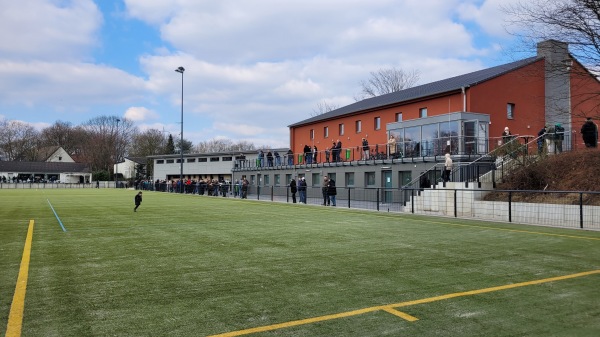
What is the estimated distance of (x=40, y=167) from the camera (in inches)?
3706

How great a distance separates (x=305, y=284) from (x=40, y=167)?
103m

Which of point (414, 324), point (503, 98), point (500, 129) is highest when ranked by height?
point (503, 98)

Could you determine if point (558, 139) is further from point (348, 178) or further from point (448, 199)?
point (348, 178)

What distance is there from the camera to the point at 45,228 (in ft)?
41.5

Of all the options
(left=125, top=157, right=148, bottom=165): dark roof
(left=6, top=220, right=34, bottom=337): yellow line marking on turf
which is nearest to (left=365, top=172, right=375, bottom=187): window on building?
(left=6, top=220, right=34, bottom=337): yellow line marking on turf

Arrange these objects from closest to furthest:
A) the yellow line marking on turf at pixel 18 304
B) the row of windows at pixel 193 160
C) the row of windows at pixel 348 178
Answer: the yellow line marking on turf at pixel 18 304 → the row of windows at pixel 348 178 → the row of windows at pixel 193 160

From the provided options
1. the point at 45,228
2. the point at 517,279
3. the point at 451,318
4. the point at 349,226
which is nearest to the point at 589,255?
the point at 517,279

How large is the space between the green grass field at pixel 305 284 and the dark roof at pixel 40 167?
3686 inches

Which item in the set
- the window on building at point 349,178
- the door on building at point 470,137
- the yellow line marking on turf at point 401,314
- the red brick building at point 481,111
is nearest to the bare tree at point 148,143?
the red brick building at point 481,111

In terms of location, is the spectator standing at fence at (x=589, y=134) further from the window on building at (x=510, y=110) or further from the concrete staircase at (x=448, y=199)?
the window on building at (x=510, y=110)

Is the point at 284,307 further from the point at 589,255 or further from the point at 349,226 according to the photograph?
the point at 349,226

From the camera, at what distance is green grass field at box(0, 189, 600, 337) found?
14.5ft

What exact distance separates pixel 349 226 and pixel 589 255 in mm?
6366

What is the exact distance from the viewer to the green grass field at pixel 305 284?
4.43 m
